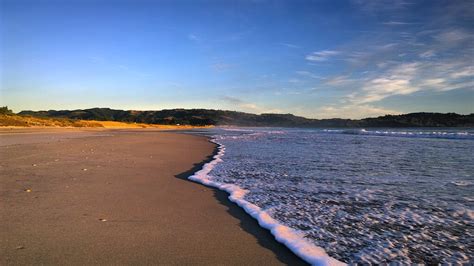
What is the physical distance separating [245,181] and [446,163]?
6426 millimetres

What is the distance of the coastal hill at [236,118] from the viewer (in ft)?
255

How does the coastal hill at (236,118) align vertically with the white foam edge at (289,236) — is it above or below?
above

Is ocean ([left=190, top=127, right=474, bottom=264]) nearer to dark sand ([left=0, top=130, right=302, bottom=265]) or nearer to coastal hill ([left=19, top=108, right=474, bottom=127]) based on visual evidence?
dark sand ([left=0, top=130, right=302, bottom=265])

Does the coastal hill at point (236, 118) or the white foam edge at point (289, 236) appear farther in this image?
the coastal hill at point (236, 118)

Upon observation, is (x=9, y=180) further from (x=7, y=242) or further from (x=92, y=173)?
(x=7, y=242)

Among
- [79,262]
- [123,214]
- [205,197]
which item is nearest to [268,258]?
[79,262]

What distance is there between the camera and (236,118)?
15688 centimetres

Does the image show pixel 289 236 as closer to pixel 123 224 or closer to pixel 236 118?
pixel 123 224

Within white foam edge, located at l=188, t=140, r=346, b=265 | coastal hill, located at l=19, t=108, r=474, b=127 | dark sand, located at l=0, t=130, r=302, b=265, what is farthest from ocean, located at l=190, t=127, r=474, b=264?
coastal hill, located at l=19, t=108, r=474, b=127

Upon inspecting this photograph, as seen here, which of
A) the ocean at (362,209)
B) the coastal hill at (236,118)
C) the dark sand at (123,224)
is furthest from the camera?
the coastal hill at (236,118)

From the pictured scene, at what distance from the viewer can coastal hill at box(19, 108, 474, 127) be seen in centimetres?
7788

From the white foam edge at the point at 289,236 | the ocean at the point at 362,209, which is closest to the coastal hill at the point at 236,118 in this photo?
the ocean at the point at 362,209

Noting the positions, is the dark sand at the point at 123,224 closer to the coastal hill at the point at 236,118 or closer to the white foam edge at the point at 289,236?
the white foam edge at the point at 289,236

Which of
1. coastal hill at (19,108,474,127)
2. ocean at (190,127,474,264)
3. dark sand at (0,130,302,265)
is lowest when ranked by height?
dark sand at (0,130,302,265)
